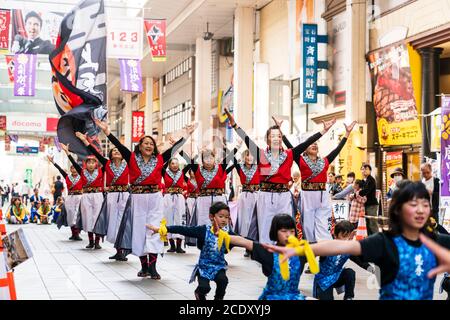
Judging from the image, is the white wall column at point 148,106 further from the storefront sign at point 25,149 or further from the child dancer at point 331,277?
the child dancer at point 331,277

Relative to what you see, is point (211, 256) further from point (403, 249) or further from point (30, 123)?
point (30, 123)

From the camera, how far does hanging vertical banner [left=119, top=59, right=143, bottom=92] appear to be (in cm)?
2744

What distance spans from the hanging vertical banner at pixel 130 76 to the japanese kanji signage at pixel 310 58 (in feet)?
26.2

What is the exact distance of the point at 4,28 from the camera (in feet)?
73.7

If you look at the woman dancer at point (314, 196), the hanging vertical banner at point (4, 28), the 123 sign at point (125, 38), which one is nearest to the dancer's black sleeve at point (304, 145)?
the woman dancer at point (314, 196)

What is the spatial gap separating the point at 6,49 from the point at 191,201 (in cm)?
1129

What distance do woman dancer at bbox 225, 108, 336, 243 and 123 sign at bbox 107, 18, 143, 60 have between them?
12268mm

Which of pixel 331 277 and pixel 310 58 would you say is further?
pixel 310 58

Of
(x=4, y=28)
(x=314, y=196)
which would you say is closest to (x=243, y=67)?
(x=4, y=28)

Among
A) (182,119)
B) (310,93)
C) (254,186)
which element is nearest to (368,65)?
(310,93)

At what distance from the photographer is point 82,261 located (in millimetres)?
11227

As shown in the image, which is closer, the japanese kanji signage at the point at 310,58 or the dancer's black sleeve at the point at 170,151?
the dancer's black sleeve at the point at 170,151

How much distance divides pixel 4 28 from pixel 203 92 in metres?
12.3

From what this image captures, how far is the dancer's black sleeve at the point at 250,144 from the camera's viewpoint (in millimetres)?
9352
